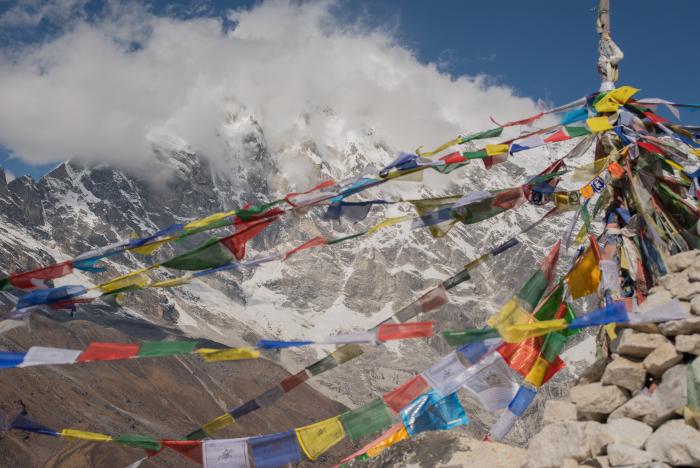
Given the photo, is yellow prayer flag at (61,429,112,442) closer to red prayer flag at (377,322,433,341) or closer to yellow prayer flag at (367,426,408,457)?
yellow prayer flag at (367,426,408,457)

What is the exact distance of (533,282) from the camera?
7500 mm

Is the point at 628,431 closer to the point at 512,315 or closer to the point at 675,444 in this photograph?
the point at 675,444

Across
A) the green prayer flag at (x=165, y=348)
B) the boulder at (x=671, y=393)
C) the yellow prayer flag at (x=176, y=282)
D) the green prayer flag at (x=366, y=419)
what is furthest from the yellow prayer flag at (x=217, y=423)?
the boulder at (x=671, y=393)

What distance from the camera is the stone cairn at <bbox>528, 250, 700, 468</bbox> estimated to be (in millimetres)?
4652

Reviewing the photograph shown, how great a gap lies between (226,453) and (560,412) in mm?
3185

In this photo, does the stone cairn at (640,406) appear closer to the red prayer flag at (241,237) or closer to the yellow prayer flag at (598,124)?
the yellow prayer flag at (598,124)

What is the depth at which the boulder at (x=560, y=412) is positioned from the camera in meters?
5.74

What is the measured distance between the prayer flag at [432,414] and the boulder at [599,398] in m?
1.41

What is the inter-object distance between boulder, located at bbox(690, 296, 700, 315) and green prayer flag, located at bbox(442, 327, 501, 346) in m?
1.65

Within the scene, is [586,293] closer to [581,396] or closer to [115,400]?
[581,396]

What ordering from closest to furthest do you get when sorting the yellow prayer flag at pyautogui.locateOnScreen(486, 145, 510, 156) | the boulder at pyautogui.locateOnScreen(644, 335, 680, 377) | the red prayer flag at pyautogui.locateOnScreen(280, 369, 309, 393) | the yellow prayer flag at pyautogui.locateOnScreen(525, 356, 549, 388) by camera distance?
1. the boulder at pyautogui.locateOnScreen(644, 335, 680, 377)
2. the red prayer flag at pyautogui.locateOnScreen(280, 369, 309, 393)
3. the yellow prayer flag at pyautogui.locateOnScreen(525, 356, 549, 388)
4. the yellow prayer flag at pyautogui.locateOnScreen(486, 145, 510, 156)

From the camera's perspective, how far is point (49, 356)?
584cm

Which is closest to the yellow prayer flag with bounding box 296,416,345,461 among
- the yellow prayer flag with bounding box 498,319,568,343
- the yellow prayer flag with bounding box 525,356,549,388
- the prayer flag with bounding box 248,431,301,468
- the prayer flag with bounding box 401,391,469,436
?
the prayer flag with bounding box 248,431,301,468

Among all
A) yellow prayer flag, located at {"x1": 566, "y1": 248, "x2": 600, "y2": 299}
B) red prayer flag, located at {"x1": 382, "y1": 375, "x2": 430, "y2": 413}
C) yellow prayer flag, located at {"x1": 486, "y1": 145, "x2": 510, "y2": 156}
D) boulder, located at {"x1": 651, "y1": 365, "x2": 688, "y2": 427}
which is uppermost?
yellow prayer flag, located at {"x1": 486, "y1": 145, "x2": 510, "y2": 156}
